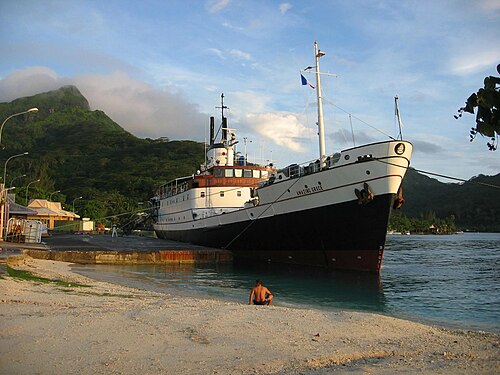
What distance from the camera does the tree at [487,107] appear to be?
10.8ft

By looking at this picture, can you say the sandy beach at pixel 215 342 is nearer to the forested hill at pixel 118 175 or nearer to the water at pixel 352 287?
the water at pixel 352 287

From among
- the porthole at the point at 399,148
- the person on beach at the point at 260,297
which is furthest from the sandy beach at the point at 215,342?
the porthole at the point at 399,148

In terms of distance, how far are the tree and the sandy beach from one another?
414cm

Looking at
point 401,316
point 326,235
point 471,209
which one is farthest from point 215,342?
point 471,209

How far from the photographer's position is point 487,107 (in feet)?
10.9

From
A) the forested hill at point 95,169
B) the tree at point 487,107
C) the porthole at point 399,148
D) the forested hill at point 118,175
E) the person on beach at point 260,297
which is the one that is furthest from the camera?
the forested hill at point 118,175

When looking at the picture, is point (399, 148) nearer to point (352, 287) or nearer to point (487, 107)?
point (352, 287)

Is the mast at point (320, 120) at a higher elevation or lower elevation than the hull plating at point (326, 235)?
higher

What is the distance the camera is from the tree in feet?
10.8

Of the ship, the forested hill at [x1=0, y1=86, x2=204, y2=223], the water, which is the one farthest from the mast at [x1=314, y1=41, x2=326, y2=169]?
the forested hill at [x1=0, y1=86, x2=204, y2=223]

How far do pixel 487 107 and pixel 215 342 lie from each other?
595 cm

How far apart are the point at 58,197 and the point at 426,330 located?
108857 mm

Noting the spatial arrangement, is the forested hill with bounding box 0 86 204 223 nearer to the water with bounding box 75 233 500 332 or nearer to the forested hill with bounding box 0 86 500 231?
the forested hill with bounding box 0 86 500 231

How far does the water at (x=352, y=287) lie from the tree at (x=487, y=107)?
11.3 m
